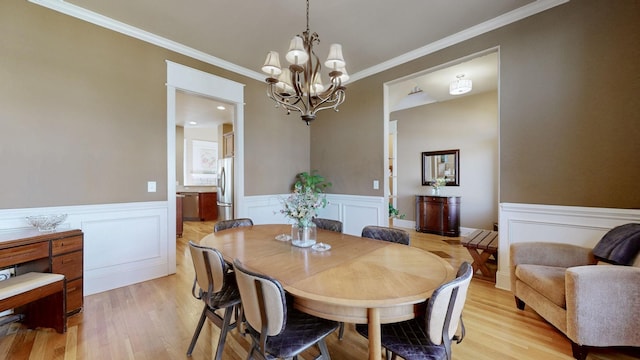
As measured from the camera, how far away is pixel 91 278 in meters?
2.60

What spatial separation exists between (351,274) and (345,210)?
2.99m

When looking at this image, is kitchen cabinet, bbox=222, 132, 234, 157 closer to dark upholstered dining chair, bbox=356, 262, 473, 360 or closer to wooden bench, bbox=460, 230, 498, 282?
wooden bench, bbox=460, 230, 498, 282

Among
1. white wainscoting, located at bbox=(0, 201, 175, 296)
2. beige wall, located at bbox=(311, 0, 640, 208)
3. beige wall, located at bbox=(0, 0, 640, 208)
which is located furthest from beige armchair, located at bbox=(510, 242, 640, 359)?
white wainscoting, located at bbox=(0, 201, 175, 296)

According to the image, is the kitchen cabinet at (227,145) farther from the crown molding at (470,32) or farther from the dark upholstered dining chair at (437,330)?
the dark upholstered dining chair at (437,330)

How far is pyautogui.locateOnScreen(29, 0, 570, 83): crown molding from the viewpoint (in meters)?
2.45

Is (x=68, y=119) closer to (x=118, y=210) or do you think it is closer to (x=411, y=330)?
(x=118, y=210)

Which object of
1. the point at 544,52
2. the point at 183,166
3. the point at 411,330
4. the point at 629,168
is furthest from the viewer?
the point at 183,166

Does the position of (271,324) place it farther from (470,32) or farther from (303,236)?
(470,32)

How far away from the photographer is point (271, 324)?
113cm

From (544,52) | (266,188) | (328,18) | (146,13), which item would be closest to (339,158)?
(266,188)

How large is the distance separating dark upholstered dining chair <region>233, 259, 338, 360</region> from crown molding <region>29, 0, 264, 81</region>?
10.6ft

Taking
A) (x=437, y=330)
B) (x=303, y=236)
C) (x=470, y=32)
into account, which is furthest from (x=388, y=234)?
(x=470, y=32)

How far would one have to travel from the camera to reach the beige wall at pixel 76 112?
7.40 feet

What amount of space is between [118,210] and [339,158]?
3181 millimetres
